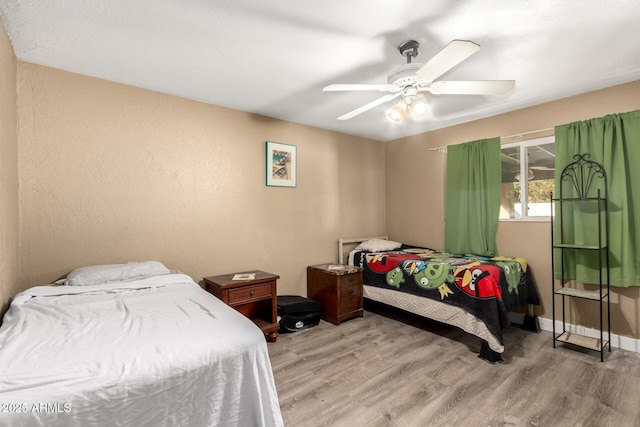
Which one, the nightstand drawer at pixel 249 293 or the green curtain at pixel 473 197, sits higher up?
the green curtain at pixel 473 197

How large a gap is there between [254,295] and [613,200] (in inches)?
136

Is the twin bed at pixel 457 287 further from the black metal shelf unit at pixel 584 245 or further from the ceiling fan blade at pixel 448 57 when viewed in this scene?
the ceiling fan blade at pixel 448 57

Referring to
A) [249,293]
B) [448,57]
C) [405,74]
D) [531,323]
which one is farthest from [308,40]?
[531,323]

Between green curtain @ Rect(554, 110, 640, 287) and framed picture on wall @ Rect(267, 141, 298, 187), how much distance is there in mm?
2917

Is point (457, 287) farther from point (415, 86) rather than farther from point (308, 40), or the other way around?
point (308, 40)

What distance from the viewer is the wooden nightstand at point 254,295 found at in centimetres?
275

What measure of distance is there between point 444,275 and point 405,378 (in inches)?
42.8

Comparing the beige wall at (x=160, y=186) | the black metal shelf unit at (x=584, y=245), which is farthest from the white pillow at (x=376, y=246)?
Answer: the black metal shelf unit at (x=584, y=245)

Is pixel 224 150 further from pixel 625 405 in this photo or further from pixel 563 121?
pixel 625 405

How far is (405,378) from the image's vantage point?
7.57 feet

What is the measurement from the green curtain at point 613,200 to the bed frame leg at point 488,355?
1.26m

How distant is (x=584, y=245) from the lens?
9.52 feet

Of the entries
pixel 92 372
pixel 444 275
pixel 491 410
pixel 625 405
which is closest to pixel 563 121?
pixel 444 275

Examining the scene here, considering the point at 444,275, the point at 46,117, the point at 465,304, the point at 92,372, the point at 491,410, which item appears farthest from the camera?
the point at 444,275
